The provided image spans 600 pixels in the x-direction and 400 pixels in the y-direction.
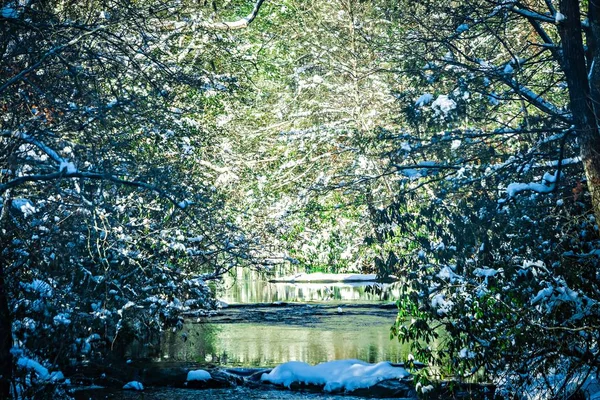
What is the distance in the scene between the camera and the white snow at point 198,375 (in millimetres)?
13242

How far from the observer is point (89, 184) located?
9812mm

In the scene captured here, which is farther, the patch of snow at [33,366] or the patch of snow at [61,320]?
the patch of snow at [61,320]

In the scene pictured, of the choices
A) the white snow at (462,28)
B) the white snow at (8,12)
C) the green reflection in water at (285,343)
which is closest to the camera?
the white snow at (8,12)

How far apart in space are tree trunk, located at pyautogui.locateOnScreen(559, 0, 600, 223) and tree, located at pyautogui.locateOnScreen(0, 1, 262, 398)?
148 inches

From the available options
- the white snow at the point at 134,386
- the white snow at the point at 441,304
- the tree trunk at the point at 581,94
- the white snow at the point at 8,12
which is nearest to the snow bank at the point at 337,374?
the white snow at the point at 134,386

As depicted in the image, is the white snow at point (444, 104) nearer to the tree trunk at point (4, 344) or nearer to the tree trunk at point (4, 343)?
the tree trunk at point (4, 344)

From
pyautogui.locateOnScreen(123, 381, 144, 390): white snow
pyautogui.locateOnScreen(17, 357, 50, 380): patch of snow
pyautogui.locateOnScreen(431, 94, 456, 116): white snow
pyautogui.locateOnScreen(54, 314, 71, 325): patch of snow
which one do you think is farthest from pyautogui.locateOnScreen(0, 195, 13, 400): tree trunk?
pyautogui.locateOnScreen(123, 381, 144, 390): white snow

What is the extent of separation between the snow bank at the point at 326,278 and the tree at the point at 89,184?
16681 mm

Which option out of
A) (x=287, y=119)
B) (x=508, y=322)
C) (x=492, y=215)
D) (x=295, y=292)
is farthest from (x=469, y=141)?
(x=295, y=292)

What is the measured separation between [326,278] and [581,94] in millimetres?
27883

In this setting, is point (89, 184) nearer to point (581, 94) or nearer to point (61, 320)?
point (61, 320)

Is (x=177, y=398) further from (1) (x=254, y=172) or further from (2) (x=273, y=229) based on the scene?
(1) (x=254, y=172)

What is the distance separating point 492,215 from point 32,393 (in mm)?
5146

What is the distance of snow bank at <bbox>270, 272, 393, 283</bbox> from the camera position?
33.4 metres
